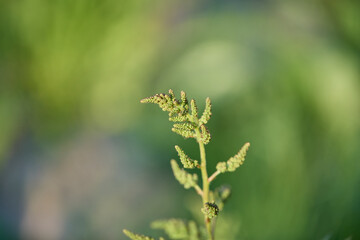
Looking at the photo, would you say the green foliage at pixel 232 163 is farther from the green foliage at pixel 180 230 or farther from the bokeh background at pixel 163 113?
the bokeh background at pixel 163 113

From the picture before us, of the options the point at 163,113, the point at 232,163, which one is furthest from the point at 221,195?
the point at 163,113

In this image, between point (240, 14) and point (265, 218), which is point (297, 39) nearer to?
point (240, 14)

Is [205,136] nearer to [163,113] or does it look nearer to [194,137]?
[194,137]

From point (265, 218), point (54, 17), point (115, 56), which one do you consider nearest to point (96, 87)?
point (115, 56)

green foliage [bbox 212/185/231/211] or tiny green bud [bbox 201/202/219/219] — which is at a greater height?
green foliage [bbox 212/185/231/211]

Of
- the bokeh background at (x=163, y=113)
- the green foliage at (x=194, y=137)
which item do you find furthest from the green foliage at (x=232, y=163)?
the bokeh background at (x=163, y=113)

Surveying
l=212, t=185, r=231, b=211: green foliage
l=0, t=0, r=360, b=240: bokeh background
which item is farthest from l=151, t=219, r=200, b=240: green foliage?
l=0, t=0, r=360, b=240: bokeh background

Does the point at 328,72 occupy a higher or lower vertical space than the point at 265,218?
higher

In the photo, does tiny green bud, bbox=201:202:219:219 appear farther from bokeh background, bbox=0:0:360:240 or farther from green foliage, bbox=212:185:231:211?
Result: bokeh background, bbox=0:0:360:240
